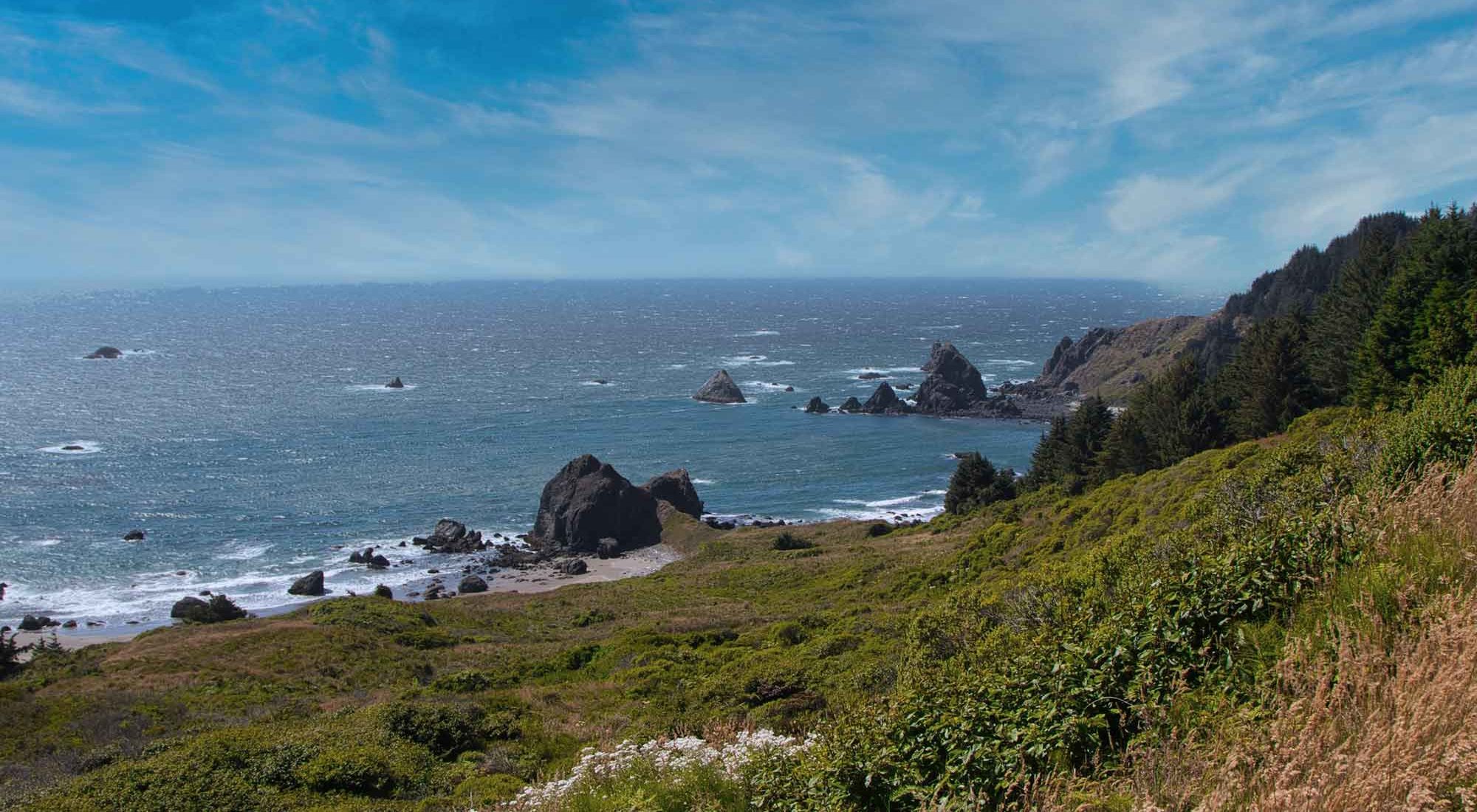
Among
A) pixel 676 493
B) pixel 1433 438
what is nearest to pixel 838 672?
pixel 1433 438

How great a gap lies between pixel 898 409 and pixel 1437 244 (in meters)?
80.2

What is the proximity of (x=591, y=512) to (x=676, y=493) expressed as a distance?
895cm

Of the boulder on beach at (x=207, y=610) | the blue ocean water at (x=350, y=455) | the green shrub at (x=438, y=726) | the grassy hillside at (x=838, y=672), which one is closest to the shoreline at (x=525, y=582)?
the boulder on beach at (x=207, y=610)

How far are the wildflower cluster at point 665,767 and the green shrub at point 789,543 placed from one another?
49.1 m

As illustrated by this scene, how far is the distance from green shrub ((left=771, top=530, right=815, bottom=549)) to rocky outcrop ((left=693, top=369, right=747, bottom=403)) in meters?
60.8

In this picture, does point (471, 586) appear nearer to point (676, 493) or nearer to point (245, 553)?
point (245, 553)

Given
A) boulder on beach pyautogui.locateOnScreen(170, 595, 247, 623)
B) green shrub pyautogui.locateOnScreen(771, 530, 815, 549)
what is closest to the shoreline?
boulder on beach pyautogui.locateOnScreen(170, 595, 247, 623)

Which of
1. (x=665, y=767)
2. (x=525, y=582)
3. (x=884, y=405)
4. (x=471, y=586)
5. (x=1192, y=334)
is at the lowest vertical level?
(x=525, y=582)

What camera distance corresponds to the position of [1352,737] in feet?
16.2

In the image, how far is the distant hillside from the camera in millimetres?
117750

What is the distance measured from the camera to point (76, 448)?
9312cm

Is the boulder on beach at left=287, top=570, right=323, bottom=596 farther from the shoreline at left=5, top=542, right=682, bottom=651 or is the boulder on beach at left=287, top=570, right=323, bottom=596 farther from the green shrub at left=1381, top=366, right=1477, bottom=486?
the green shrub at left=1381, top=366, right=1477, bottom=486

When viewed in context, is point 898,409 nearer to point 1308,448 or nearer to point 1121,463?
point 1121,463

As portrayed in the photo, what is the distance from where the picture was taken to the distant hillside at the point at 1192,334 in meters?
118
